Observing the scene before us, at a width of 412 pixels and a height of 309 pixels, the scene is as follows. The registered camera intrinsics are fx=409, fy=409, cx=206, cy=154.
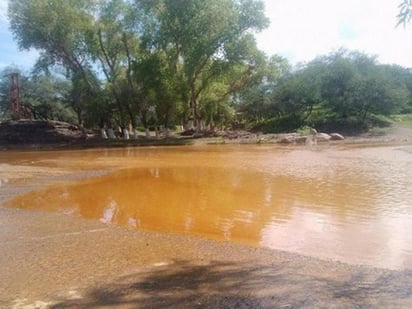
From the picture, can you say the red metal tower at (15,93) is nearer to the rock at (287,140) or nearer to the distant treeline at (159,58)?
the distant treeline at (159,58)

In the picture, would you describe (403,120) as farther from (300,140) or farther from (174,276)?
(174,276)

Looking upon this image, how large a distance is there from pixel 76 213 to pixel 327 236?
5229 millimetres

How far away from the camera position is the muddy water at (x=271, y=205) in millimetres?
6625

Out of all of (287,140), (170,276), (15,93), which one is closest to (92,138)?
(15,93)

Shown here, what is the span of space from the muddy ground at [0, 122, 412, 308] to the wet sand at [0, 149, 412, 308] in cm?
1

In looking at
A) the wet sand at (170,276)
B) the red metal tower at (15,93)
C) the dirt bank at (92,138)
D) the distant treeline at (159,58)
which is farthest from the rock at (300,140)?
the wet sand at (170,276)

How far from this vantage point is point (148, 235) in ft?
21.9

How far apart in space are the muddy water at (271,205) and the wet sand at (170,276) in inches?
36.3

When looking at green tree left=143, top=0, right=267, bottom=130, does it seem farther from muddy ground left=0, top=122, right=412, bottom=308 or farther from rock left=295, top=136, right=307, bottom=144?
muddy ground left=0, top=122, right=412, bottom=308

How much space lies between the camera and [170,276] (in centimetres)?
475

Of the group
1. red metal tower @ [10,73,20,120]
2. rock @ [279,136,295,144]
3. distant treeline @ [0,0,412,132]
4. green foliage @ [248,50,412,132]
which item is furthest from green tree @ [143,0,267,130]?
red metal tower @ [10,73,20,120]

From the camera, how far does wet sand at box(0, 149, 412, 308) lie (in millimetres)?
4035

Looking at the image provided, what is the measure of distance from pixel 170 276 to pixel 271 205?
5.15m

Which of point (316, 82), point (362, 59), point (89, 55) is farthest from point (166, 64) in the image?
point (362, 59)
